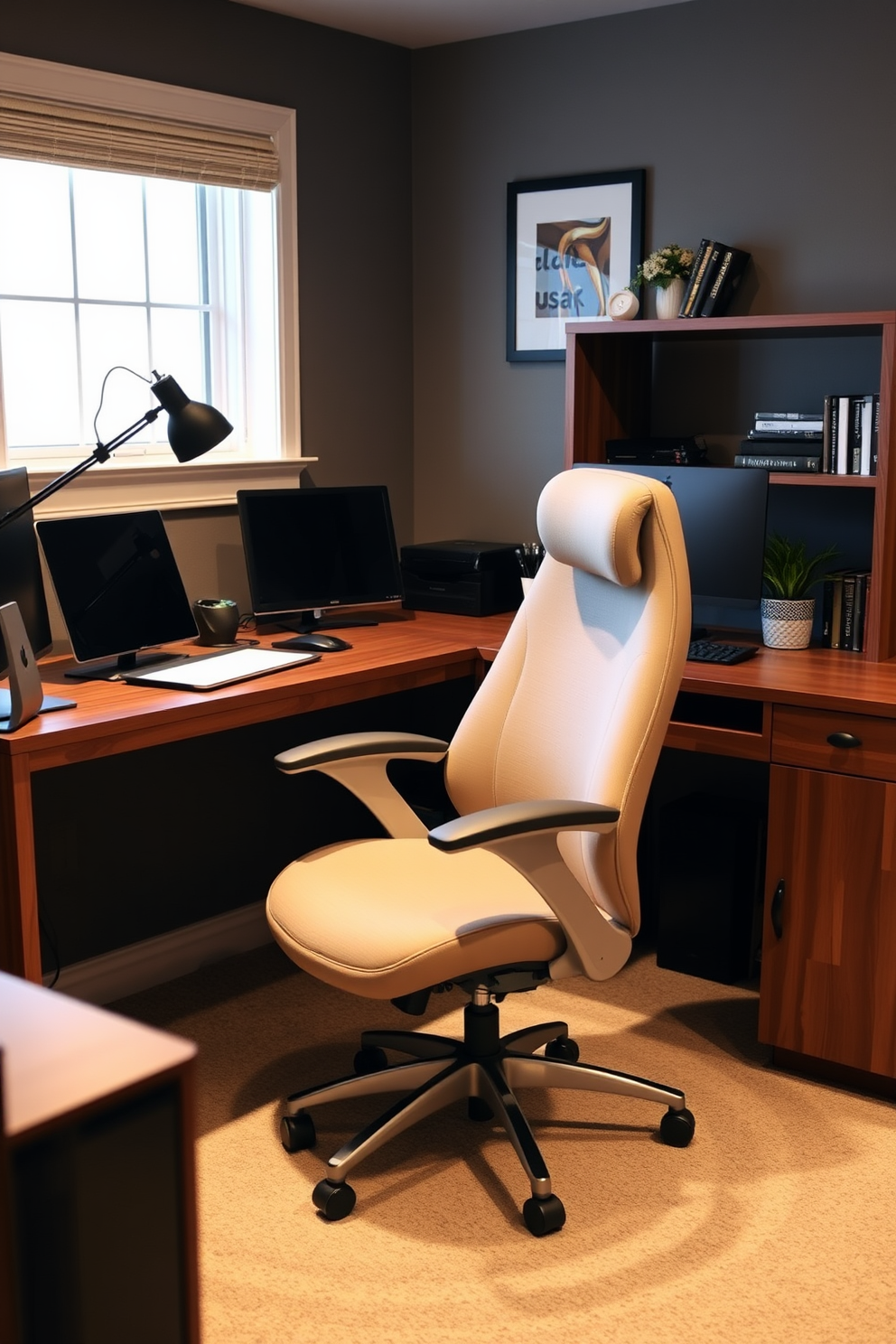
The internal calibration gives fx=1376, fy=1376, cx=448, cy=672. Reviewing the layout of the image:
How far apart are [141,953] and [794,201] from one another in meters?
2.34

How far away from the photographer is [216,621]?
3.09 meters

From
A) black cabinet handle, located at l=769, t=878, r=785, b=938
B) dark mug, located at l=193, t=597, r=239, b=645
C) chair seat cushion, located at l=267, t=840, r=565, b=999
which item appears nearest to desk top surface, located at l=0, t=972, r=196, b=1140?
chair seat cushion, located at l=267, t=840, r=565, b=999

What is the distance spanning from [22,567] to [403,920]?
1.03 meters

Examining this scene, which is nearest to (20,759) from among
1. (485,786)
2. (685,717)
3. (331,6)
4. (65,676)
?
(65,676)

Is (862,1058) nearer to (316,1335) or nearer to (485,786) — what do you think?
(485,786)

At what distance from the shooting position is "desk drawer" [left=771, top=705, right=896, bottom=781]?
101 inches

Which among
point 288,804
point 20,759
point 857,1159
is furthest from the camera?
point 288,804

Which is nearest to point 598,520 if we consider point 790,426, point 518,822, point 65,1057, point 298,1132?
point 518,822

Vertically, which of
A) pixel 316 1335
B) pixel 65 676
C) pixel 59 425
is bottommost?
pixel 316 1335

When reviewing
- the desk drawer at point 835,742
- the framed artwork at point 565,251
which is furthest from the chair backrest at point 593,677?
the framed artwork at point 565,251

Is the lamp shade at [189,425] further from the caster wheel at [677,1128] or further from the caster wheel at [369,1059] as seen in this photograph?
the caster wheel at [677,1128]

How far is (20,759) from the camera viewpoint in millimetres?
2275

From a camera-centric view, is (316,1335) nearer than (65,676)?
Yes

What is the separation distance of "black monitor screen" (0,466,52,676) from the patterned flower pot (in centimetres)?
155
